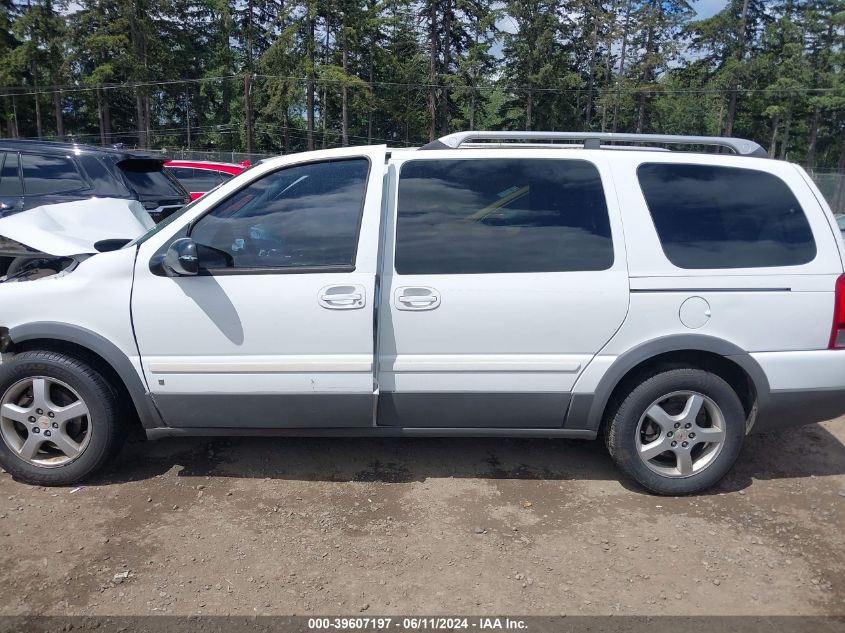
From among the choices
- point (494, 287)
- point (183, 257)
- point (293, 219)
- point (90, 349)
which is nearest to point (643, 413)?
point (494, 287)

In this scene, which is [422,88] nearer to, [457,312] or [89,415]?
[457,312]

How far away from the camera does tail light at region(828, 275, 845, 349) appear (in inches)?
133

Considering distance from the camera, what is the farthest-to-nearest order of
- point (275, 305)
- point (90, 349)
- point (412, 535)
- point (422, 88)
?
1. point (422, 88)
2. point (90, 349)
3. point (275, 305)
4. point (412, 535)

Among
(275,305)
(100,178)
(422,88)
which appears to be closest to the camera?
(275,305)

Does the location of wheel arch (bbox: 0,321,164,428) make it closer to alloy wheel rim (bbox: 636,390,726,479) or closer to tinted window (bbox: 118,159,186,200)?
alloy wheel rim (bbox: 636,390,726,479)

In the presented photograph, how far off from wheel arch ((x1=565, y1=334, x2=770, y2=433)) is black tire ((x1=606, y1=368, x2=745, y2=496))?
0.22 feet

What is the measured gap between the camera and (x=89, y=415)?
3473 millimetres

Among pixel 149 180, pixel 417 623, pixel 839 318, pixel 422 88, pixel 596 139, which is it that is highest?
pixel 422 88

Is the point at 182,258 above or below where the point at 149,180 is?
below

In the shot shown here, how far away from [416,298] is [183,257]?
1.20m

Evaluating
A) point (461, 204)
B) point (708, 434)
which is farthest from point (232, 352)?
point (708, 434)

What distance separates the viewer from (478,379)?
134 inches

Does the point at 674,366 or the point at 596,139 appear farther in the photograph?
the point at 596,139

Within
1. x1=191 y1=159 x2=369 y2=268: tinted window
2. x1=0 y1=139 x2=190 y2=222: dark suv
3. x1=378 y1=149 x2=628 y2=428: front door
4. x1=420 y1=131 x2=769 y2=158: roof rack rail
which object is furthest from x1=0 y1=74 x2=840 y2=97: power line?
x1=378 y1=149 x2=628 y2=428: front door
